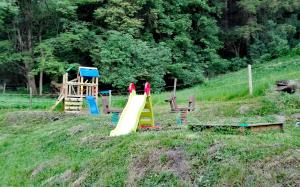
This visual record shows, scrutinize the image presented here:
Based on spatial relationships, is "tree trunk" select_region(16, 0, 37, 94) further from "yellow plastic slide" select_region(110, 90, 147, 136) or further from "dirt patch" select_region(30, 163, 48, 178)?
"dirt patch" select_region(30, 163, 48, 178)

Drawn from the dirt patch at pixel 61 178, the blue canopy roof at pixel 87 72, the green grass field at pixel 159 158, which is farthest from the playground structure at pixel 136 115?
the blue canopy roof at pixel 87 72

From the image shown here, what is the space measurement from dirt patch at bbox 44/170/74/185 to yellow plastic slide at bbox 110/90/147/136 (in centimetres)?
185

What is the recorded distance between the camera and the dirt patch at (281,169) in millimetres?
5312

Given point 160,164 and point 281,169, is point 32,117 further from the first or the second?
point 281,169

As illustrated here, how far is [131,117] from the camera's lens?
403 inches

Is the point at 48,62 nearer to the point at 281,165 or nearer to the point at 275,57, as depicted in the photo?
the point at 275,57

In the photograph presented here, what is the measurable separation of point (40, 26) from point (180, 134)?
28.8 meters

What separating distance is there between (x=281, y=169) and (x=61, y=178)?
4148 millimetres

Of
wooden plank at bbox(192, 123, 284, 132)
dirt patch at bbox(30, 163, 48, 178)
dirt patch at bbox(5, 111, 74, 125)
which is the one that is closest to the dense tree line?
dirt patch at bbox(5, 111, 74, 125)

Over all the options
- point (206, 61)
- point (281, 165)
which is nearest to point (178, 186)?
point (281, 165)

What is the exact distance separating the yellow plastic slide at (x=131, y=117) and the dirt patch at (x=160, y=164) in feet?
8.25

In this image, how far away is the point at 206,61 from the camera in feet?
116

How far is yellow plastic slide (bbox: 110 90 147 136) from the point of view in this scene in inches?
381

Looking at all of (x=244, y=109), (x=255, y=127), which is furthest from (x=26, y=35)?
(x=255, y=127)
